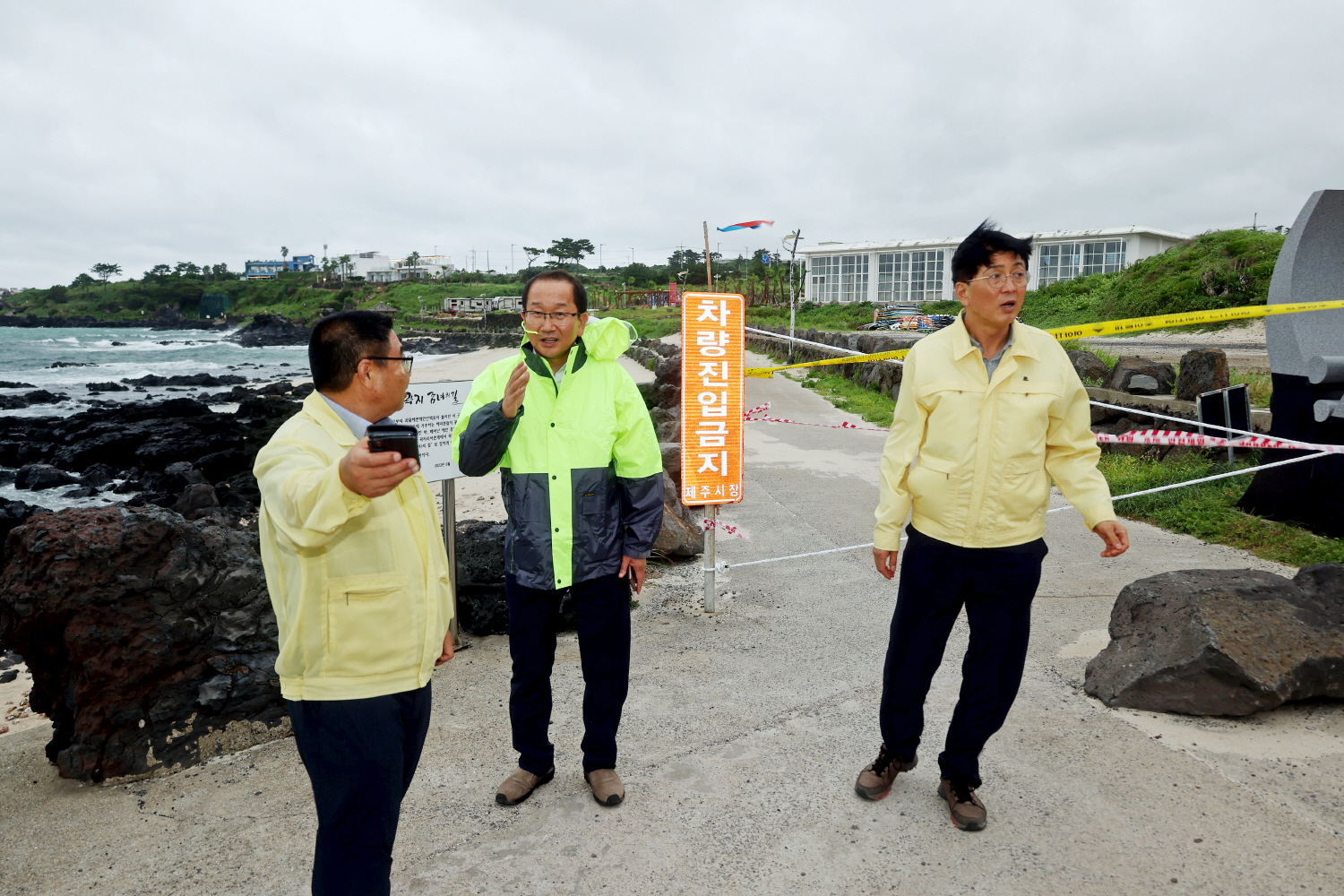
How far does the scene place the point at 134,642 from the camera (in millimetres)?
3041

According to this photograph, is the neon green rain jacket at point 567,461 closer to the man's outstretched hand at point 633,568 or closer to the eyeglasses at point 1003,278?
the man's outstretched hand at point 633,568

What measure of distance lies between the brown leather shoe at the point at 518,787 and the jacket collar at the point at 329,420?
5.06 feet

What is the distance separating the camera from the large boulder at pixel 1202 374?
7.89 m

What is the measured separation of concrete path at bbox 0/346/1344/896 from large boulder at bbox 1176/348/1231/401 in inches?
205

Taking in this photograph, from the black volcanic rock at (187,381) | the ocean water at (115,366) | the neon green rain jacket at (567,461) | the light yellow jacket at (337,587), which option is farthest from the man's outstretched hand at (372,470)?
the black volcanic rock at (187,381)

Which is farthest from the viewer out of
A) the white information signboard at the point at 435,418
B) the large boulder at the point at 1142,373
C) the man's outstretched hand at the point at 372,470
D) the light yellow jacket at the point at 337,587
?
the large boulder at the point at 1142,373

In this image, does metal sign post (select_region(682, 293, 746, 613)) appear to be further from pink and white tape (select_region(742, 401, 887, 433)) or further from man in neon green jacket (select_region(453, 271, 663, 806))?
man in neon green jacket (select_region(453, 271, 663, 806))

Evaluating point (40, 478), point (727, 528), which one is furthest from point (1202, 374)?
point (40, 478)

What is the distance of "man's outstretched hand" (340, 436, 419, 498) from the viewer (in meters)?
1.49

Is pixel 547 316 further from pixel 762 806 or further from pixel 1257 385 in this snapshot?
pixel 1257 385

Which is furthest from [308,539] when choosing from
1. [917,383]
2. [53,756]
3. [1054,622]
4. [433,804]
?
[1054,622]

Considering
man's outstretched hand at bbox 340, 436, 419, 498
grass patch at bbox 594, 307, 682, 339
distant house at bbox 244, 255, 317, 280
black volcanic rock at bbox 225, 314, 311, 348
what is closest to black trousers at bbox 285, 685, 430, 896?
man's outstretched hand at bbox 340, 436, 419, 498

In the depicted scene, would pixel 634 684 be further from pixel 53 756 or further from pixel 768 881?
pixel 53 756

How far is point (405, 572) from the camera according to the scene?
185 centimetres
